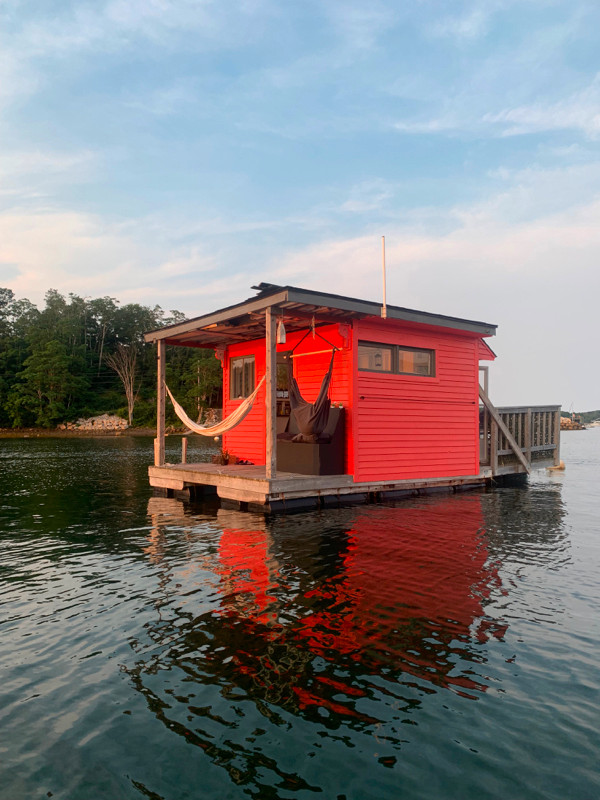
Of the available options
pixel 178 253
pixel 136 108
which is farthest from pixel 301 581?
pixel 178 253

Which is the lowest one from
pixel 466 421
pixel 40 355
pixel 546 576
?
pixel 546 576

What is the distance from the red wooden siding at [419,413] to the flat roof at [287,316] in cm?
56

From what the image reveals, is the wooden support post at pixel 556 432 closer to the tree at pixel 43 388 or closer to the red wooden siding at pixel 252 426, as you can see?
the red wooden siding at pixel 252 426

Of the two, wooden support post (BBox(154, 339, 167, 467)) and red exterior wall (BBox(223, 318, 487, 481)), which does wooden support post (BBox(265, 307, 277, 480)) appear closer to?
red exterior wall (BBox(223, 318, 487, 481))

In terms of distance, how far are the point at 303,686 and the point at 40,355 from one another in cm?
5974

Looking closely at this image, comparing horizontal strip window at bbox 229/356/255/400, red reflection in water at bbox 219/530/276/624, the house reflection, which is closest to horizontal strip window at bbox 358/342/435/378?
horizontal strip window at bbox 229/356/255/400

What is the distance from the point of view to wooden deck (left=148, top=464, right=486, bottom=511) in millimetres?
10417

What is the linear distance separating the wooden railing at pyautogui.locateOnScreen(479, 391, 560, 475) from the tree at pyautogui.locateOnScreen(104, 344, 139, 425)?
4673cm

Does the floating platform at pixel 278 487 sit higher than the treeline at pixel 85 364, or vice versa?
the treeline at pixel 85 364

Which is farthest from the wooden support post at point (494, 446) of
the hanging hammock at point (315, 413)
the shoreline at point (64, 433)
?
the shoreline at point (64, 433)

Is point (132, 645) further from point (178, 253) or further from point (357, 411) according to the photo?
point (178, 253)

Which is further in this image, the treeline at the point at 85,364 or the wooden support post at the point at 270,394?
the treeline at the point at 85,364

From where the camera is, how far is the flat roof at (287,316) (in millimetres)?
10305

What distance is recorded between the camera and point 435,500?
41.5 ft
